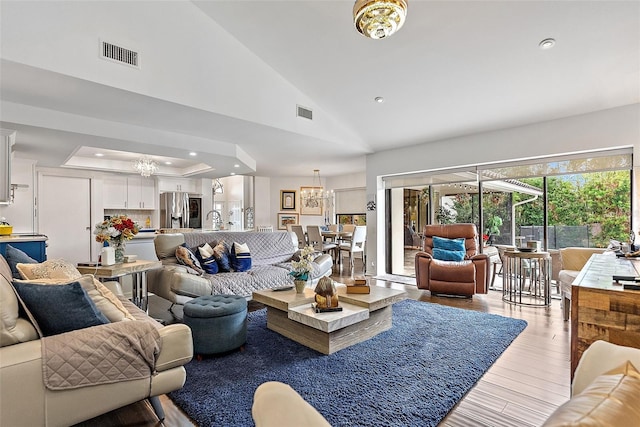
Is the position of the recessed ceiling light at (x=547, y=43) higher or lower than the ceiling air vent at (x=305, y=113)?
higher

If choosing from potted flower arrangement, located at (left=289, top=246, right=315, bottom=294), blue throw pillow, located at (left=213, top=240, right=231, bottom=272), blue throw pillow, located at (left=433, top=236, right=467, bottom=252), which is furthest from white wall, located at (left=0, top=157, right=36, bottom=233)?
blue throw pillow, located at (left=433, top=236, right=467, bottom=252)

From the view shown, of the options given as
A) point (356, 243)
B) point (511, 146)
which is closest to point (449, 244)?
point (511, 146)

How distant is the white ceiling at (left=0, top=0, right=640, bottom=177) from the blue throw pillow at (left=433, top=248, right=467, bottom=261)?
75.8 inches

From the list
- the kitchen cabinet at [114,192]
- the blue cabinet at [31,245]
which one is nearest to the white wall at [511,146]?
the blue cabinet at [31,245]

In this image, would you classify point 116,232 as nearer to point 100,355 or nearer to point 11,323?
point 11,323

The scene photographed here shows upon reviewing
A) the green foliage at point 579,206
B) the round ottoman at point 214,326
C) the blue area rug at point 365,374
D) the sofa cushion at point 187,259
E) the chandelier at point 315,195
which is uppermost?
the chandelier at point 315,195

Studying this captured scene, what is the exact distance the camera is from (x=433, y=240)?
504 centimetres

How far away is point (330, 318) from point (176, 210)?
20.1 ft

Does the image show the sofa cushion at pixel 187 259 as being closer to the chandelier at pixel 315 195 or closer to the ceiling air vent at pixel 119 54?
the ceiling air vent at pixel 119 54

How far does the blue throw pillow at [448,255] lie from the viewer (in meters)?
4.70

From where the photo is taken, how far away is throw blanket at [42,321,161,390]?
134 cm

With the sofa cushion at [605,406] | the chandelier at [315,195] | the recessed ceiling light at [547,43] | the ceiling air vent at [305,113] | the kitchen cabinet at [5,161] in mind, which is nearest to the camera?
the sofa cushion at [605,406]

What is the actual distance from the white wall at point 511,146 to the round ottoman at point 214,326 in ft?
13.4

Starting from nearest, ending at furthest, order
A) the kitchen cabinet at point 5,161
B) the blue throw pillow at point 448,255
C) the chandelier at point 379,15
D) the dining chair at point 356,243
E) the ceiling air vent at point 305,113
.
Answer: the chandelier at point 379,15 < the kitchen cabinet at point 5,161 < the ceiling air vent at point 305,113 < the blue throw pillow at point 448,255 < the dining chair at point 356,243
